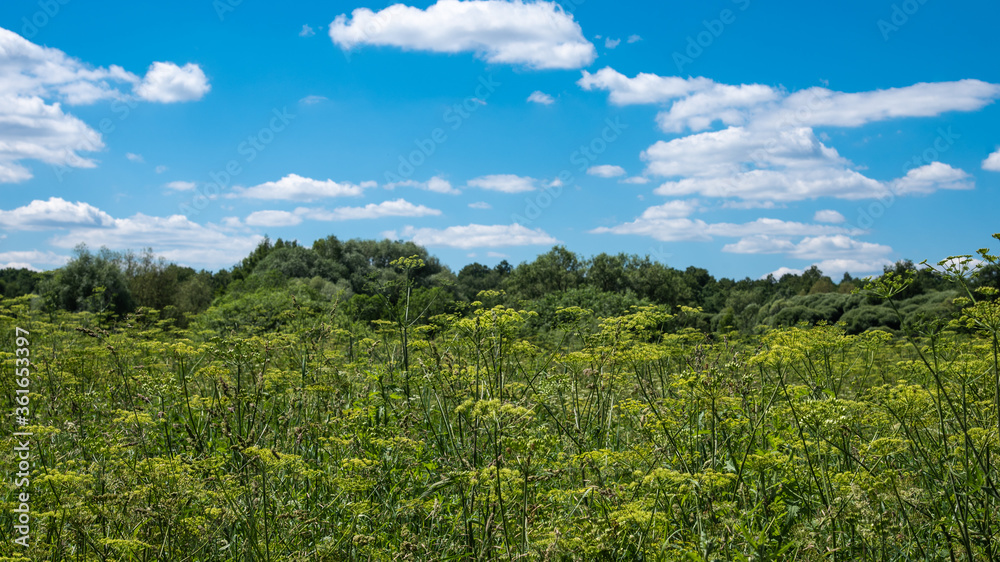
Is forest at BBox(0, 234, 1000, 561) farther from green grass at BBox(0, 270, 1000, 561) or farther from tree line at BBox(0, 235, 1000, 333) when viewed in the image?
tree line at BBox(0, 235, 1000, 333)

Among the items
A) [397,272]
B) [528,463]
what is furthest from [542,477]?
[397,272]

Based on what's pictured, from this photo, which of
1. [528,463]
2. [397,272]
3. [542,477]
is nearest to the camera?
[528,463]

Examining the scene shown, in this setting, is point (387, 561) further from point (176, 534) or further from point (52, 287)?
point (52, 287)

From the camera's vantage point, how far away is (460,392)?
4535 millimetres

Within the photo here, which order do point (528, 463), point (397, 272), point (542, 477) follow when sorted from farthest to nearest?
point (397, 272)
point (542, 477)
point (528, 463)

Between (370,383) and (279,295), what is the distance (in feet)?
50.3

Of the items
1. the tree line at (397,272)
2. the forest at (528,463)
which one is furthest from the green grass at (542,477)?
the tree line at (397,272)

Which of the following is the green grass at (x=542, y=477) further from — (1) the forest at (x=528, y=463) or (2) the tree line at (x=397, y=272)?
(2) the tree line at (x=397, y=272)

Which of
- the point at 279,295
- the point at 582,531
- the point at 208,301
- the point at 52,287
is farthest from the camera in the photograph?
the point at 208,301

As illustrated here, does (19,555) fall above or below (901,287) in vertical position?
below

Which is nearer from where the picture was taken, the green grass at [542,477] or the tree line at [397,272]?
the green grass at [542,477]

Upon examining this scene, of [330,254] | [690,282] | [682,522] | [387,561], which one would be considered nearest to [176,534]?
[387,561]

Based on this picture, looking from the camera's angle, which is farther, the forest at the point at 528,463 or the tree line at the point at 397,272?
the tree line at the point at 397,272

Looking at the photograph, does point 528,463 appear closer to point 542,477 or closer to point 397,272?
point 542,477
